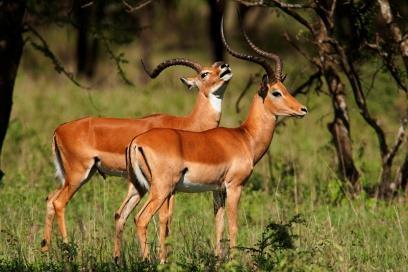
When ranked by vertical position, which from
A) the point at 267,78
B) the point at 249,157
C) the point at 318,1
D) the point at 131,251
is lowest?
the point at 131,251

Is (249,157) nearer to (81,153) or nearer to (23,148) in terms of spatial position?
(81,153)

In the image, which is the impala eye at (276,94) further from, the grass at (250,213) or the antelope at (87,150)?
the antelope at (87,150)

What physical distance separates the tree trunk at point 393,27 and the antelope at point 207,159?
1417mm

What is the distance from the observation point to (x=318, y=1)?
8.57 meters

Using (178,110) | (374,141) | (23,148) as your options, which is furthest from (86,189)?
(178,110)

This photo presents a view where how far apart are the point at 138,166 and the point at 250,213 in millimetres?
2311

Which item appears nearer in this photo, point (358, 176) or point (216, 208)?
point (216, 208)

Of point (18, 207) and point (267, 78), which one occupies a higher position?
point (267, 78)

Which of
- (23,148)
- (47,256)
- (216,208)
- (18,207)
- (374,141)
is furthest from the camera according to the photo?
(374,141)

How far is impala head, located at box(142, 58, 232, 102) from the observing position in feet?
27.2

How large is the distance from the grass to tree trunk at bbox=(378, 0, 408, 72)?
1.39 m

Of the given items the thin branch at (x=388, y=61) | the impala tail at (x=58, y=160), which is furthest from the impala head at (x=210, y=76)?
the thin branch at (x=388, y=61)

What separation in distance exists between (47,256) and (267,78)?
2235 mm

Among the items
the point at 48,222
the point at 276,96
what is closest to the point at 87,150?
the point at 48,222
